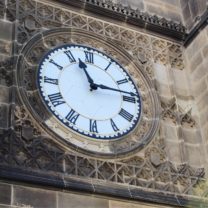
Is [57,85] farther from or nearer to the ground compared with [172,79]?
nearer to the ground

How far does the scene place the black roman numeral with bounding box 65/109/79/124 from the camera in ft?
25.4

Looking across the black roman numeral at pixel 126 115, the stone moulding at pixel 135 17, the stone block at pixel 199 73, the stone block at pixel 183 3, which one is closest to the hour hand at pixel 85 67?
the black roman numeral at pixel 126 115

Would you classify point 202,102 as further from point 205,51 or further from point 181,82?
point 205,51

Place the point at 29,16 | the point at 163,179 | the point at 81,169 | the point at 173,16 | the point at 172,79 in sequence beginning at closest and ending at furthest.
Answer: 1. the point at 81,169
2. the point at 163,179
3. the point at 29,16
4. the point at 172,79
5. the point at 173,16

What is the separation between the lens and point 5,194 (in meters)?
6.55

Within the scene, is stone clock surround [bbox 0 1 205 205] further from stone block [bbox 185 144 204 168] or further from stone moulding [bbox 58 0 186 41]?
stone moulding [bbox 58 0 186 41]

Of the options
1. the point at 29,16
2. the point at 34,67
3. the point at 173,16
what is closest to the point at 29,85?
the point at 34,67

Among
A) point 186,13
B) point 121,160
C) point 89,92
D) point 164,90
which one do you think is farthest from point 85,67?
point 186,13

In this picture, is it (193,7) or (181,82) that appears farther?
(193,7)

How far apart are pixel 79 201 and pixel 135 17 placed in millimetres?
3553

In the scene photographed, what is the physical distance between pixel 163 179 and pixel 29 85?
6.89 ft

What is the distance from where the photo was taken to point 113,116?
8094mm

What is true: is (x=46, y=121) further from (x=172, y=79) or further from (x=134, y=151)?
(x=172, y=79)

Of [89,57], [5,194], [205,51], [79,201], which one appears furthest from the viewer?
[205,51]
